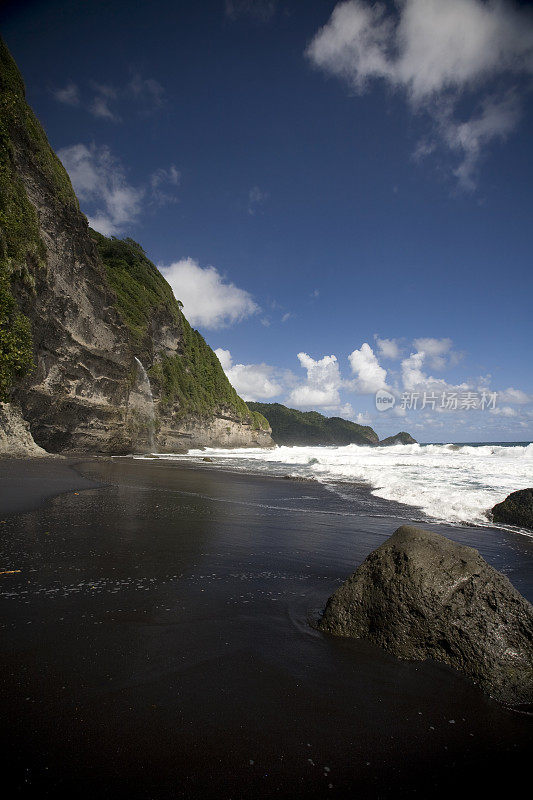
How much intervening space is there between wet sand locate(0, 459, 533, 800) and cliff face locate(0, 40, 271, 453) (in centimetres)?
1477

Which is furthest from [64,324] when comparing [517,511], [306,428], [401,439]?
[401,439]

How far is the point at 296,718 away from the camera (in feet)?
6.29

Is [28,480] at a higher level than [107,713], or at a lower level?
lower

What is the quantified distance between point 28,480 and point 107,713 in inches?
409

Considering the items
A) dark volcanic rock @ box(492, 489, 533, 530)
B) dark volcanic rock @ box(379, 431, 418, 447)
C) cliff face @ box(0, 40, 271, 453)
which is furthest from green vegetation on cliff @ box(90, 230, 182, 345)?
dark volcanic rock @ box(379, 431, 418, 447)

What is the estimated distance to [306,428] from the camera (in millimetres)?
133250

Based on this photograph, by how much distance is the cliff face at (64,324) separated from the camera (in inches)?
677

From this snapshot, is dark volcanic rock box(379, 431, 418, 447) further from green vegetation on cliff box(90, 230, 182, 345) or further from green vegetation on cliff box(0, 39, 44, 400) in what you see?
green vegetation on cliff box(0, 39, 44, 400)

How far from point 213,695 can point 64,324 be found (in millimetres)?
25513

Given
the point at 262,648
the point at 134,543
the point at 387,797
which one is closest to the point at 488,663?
the point at 387,797

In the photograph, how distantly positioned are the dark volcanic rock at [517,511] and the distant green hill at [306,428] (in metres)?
116

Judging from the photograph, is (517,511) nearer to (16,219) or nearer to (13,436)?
(13,436)

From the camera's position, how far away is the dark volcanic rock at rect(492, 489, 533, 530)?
755cm

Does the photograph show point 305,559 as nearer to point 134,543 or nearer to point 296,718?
point 134,543
